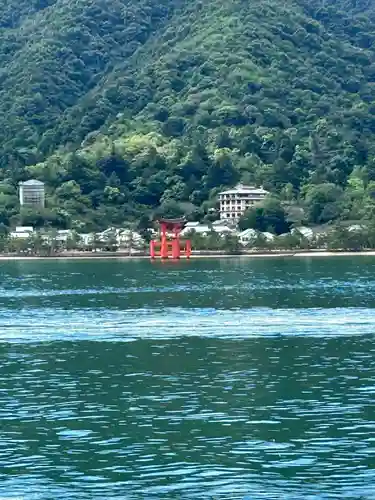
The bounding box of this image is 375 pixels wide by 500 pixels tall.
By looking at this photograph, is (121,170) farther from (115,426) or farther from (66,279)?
(115,426)

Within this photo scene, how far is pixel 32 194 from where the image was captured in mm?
173375

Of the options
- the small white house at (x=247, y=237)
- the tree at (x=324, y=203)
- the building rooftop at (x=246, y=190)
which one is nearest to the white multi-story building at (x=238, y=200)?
the building rooftop at (x=246, y=190)

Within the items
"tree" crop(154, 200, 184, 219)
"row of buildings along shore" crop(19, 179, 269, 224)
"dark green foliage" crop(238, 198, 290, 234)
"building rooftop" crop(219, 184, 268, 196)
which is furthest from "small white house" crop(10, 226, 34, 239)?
"building rooftop" crop(219, 184, 268, 196)

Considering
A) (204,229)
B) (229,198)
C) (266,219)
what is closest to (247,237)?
(204,229)

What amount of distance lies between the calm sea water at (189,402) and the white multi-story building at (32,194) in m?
114

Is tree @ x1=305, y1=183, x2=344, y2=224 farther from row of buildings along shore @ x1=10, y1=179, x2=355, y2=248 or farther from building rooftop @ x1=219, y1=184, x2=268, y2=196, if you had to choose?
building rooftop @ x1=219, y1=184, x2=268, y2=196

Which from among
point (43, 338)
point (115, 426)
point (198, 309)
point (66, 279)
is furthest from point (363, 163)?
point (115, 426)

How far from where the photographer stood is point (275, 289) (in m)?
73.2

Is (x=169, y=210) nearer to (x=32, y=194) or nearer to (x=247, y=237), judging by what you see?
(x=32, y=194)

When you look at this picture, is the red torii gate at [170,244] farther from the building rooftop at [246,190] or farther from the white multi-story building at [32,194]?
the white multi-story building at [32,194]

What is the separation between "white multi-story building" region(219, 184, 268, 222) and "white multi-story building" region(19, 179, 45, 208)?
22.4 meters

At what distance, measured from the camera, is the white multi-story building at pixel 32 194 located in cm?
17288

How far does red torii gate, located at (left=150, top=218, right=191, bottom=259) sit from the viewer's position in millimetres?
140500

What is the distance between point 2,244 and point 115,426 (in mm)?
128462
